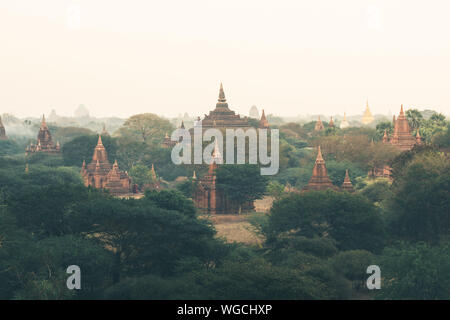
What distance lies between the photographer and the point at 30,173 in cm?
8112

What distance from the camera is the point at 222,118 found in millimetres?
115375

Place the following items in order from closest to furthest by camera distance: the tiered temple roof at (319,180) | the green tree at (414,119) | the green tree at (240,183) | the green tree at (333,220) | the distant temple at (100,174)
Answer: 1. the green tree at (333,220)
2. the tiered temple roof at (319,180)
3. the green tree at (240,183)
4. the distant temple at (100,174)
5. the green tree at (414,119)

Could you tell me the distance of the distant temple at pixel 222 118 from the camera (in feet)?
376

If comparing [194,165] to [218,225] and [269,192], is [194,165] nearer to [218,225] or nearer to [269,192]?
[269,192]

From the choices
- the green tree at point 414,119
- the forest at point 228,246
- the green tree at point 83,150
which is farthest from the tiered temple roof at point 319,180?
the green tree at point 414,119

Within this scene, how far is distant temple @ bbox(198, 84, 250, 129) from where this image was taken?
11475cm

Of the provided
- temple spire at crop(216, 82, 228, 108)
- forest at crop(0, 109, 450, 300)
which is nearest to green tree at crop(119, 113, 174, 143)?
temple spire at crop(216, 82, 228, 108)

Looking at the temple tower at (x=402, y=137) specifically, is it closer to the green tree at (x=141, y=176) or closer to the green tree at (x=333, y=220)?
the green tree at (x=141, y=176)

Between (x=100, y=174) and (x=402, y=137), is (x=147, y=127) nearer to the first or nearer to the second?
(x=100, y=174)

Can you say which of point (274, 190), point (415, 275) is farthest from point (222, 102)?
point (415, 275)

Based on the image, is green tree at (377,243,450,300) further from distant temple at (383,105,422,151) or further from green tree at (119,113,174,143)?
green tree at (119,113,174,143)

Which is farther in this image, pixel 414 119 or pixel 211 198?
pixel 414 119

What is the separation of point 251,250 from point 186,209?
5.57 meters
